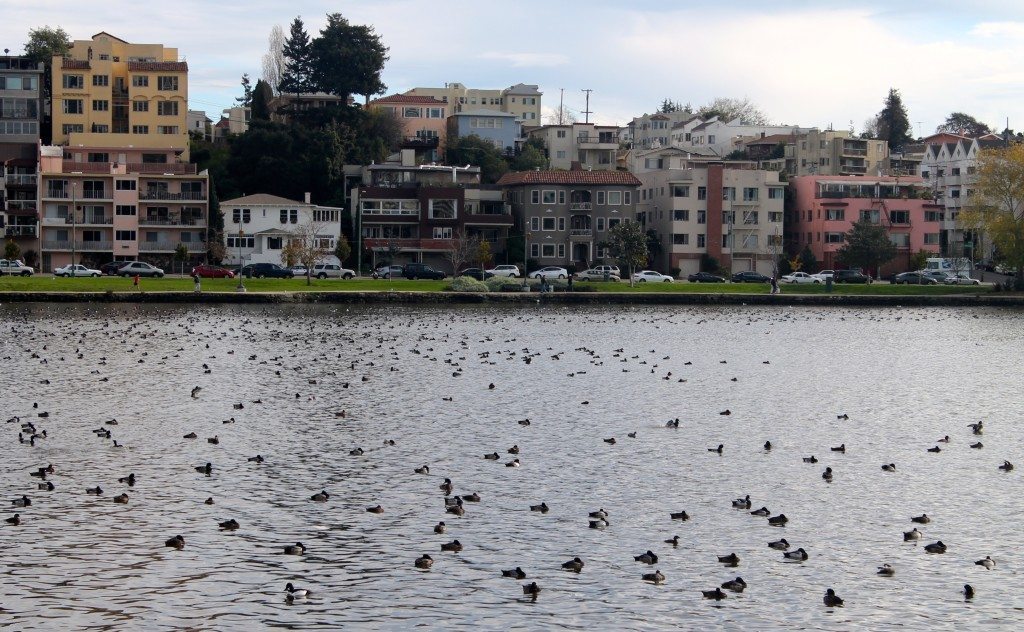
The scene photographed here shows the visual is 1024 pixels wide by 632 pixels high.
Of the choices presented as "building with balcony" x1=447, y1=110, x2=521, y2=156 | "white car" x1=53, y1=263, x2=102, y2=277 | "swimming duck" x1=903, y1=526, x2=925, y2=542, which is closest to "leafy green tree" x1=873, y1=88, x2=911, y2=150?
"building with balcony" x1=447, y1=110, x2=521, y2=156

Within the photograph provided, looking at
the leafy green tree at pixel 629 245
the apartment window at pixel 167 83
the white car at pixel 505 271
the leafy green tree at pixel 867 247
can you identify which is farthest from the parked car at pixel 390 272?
the leafy green tree at pixel 867 247

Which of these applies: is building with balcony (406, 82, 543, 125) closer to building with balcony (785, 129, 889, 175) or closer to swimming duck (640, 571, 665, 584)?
building with balcony (785, 129, 889, 175)

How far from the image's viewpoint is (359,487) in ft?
79.1

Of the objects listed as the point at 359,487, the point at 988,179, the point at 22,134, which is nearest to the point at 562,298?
the point at 988,179

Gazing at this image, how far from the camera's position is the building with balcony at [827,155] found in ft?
478

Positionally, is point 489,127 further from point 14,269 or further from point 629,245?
point 14,269

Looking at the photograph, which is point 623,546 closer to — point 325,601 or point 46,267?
point 325,601

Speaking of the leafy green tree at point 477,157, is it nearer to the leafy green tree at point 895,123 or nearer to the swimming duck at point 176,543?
the leafy green tree at point 895,123

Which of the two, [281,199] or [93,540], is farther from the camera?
[281,199]

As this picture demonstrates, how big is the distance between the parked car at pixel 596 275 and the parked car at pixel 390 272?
14908 millimetres

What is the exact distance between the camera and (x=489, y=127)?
14225cm

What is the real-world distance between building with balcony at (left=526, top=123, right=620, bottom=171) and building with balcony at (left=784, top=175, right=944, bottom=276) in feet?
79.2

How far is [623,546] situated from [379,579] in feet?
13.7

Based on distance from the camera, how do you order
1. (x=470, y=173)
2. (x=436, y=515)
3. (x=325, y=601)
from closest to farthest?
(x=325, y=601), (x=436, y=515), (x=470, y=173)
